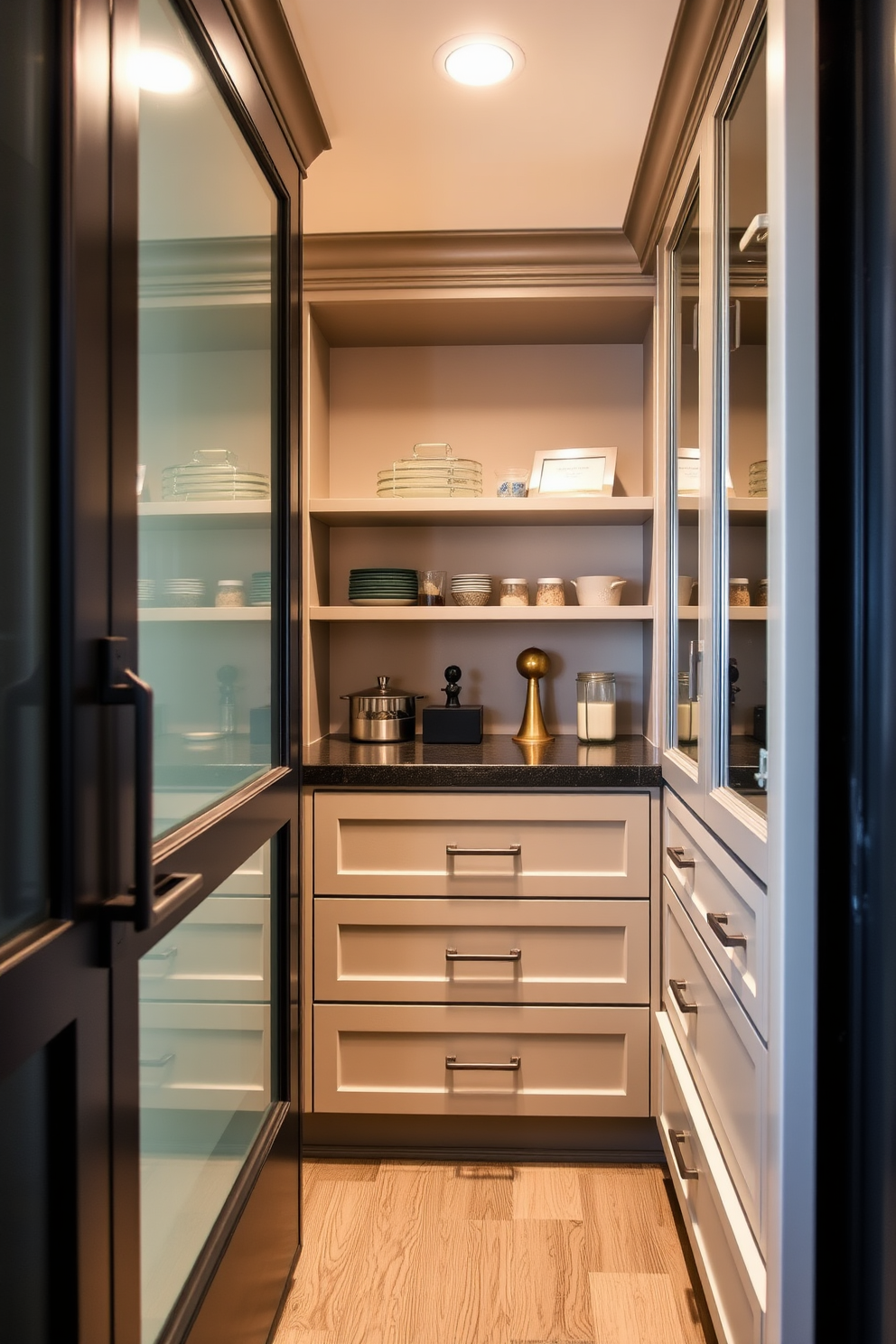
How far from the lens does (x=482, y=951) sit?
222 centimetres

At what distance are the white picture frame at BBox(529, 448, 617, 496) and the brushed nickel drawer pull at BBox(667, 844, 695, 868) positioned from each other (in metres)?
1.02

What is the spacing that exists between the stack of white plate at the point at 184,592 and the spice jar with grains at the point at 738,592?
2.49ft

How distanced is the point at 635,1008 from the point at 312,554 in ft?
4.66

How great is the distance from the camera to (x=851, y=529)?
108 centimetres

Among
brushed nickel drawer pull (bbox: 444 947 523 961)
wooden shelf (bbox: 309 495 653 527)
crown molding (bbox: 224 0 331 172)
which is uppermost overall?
crown molding (bbox: 224 0 331 172)

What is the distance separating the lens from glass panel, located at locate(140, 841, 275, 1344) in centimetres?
109

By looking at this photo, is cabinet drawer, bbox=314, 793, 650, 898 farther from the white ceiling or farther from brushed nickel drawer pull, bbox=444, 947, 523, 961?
the white ceiling

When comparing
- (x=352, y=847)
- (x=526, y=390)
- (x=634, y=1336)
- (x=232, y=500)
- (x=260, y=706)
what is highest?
(x=526, y=390)

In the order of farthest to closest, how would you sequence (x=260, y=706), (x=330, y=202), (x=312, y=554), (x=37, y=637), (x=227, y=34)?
1. (x=312, y=554)
2. (x=330, y=202)
3. (x=260, y=706)
4. (x=227, y=34)
5. (x=37, y=637)

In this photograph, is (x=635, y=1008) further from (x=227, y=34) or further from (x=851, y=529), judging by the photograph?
(x=227, y=34)

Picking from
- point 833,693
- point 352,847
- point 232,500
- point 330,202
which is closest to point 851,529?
point 833,693

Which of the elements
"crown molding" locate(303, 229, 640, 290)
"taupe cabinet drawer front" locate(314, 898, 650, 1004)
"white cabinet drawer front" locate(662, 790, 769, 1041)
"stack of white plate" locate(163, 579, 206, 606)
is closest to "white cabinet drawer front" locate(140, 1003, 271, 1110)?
"stack of white plate" locate(163, 579, 206, 606)

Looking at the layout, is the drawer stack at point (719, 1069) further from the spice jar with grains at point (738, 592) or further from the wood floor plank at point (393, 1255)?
the wood floor plank at point (393, 1255)

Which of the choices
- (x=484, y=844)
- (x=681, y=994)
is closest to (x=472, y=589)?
(x=484, y=844)
